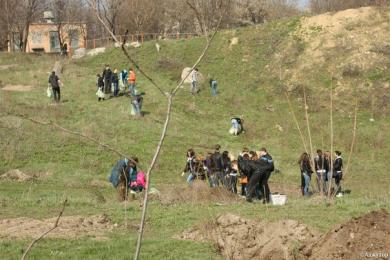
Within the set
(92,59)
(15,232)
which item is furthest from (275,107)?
(15,232)

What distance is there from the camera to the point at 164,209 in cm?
1653

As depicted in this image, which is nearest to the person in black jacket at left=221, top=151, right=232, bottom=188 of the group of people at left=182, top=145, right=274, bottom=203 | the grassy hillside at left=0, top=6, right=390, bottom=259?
the group of people at left=182, top=145, right=274, bottom=203

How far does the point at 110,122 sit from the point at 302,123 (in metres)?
10.4

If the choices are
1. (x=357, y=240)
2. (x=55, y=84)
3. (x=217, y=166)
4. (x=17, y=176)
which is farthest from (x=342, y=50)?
(x=357, y=240)

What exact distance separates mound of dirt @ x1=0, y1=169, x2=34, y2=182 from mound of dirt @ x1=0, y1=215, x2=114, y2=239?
414 inches

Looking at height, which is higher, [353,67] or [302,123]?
[353,67]

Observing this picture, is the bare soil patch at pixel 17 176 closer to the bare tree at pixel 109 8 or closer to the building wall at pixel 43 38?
the bare tree at pixel 109 8

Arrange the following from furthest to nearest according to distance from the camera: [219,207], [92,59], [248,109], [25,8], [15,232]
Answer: [25,8], [92,59], [248,109], [219,207], [15,232]

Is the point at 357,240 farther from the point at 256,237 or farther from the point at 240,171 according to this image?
the point at 240,171

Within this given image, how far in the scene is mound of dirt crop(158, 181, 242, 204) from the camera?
18656 millimetres

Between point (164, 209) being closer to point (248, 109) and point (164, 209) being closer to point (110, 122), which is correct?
point (110, 122)

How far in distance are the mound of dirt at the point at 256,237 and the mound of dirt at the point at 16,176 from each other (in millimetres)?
13734

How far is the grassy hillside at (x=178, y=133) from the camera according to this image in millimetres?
15090

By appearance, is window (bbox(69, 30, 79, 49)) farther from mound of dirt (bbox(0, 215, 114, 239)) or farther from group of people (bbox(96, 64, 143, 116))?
mound of dirt (bbox(0, 215, 114, 239))
